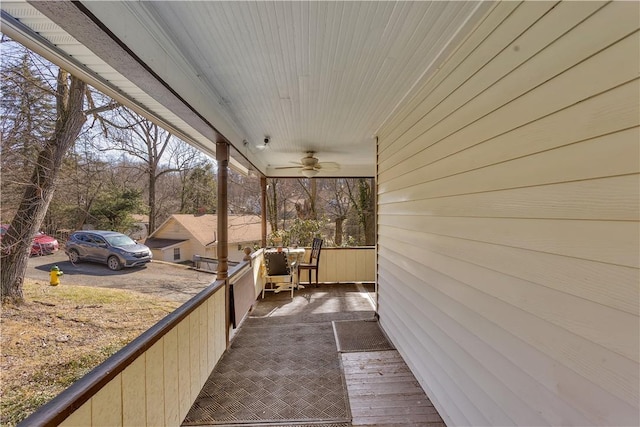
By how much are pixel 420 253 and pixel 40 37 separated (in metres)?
2.66

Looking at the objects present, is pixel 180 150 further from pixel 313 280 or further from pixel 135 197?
pixel 313 280

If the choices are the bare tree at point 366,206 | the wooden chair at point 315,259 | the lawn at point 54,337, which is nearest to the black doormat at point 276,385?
the lawn at point 54,337

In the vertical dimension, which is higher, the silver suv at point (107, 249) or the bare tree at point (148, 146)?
the bare tree at point (148, 146)

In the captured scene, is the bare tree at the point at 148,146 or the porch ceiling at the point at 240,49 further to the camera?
the bare tree at the point at 148,146

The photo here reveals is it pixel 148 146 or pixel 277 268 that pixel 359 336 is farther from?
pixel 148 146

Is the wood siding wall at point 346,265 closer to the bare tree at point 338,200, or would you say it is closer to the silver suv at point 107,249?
the bare tree at point 338,200

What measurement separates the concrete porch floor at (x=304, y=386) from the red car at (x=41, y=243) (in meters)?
1.53

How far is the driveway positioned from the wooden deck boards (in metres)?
1.79

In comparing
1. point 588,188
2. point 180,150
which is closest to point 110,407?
point 588,188

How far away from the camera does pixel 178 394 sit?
1961 millimetres

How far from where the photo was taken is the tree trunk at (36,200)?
5.56 feet

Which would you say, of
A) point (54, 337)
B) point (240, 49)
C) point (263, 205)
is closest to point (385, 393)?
point (54, 337)

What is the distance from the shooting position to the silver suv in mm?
1786

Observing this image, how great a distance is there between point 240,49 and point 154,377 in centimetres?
208
